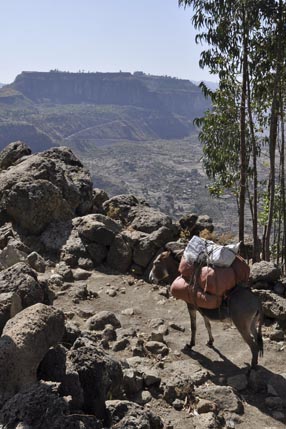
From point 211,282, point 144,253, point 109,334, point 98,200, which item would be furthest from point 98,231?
point 211,282

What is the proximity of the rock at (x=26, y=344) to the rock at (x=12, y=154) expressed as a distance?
11632 millimetres

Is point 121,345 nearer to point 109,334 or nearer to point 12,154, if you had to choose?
point 109,334

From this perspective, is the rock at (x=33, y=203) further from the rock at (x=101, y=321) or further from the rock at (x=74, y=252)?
the rock at (x=101, y=321)

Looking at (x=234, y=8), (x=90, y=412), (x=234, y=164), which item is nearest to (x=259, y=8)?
(x=234, y=8)

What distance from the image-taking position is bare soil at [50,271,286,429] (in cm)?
611

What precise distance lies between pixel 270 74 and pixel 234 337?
9.52 meters

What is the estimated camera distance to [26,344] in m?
5.04

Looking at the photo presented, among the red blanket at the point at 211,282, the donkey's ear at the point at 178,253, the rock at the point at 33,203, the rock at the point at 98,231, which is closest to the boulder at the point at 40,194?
the rock at the point at 33,203

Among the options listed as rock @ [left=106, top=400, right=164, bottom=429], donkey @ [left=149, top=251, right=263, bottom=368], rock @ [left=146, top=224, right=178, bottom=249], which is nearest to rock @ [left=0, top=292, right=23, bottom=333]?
rock @ [left=106, top=400, right=164, bottom=429]

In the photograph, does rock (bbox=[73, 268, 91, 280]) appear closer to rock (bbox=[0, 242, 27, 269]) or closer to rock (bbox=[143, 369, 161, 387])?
rock (bbox=[0, 242, 27, 269])

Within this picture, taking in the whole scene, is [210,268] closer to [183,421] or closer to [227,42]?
[183,421]

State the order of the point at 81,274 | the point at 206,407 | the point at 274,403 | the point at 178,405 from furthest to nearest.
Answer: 1. the point at 81,274
2. the point at 274,403
3. the point at 178,405
4. the point at 206,407

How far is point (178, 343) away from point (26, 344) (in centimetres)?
381

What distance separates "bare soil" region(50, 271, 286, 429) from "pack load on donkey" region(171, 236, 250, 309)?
0.98 meters
